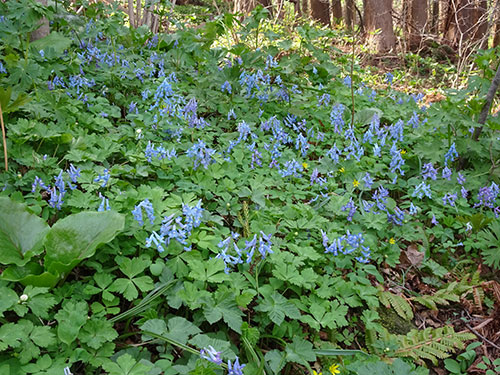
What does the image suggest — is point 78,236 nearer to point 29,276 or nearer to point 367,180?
point 29,276

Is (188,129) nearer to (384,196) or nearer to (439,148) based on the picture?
(384,196)

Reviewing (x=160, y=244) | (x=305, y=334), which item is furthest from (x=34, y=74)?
(x=305, y=334)

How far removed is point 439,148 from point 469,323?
5.45ft

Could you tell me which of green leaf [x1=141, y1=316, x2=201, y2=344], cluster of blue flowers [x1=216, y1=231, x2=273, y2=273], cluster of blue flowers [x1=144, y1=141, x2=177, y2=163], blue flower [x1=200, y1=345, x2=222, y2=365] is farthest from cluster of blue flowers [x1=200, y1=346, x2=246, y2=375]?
cluster of blue flowers [x1=144, y1=141, x2=177, y2=163]

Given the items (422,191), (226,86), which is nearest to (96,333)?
(422,191)

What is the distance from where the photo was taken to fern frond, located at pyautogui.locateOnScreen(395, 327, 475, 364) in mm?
2402

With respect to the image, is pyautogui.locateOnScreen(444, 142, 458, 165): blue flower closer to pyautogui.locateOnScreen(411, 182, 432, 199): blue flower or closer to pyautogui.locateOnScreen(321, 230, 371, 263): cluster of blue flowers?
pyautogui.locateOnScreen(411, 182, 432, 199): blue flower

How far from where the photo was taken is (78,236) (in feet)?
6.95

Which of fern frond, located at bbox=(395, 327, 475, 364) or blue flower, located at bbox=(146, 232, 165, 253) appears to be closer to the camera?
blue flower, located at bbox=(146, 232, 165, 253)

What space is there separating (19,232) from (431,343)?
8.20ft

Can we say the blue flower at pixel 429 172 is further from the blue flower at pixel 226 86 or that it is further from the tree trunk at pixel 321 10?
the tree trunk at pixel 321 10

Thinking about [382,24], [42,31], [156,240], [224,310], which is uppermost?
[42,31]

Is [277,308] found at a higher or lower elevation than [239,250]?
lower

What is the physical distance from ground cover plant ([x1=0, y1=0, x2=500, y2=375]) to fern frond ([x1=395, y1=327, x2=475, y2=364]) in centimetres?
1
